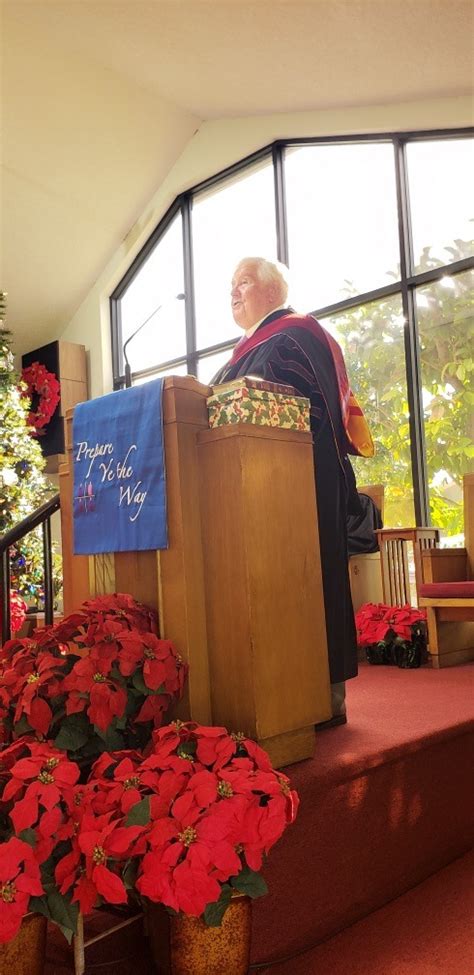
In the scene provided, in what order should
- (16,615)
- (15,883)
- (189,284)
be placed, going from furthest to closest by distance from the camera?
(189,284)
(16,615)
(15,883)

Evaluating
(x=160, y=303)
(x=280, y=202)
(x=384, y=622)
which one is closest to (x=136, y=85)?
(x=280, y=202)

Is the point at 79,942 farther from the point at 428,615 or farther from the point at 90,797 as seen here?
the point at 428,615

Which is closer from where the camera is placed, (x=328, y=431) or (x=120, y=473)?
(x=120, y=473)

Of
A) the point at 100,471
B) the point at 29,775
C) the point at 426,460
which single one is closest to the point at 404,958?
the point at 29,775

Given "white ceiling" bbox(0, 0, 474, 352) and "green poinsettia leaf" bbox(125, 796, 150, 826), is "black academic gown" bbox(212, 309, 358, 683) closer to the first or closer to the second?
"green poinsettia leaf" bbox(125, 796, 150, 826)

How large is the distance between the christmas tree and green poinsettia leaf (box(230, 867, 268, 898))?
4.69 meters

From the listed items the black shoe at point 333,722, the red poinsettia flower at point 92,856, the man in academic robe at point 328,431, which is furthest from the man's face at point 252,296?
the red poinsettia flower at point 92,856

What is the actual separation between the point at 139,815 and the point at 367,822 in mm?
752

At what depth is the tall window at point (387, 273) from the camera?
503cm

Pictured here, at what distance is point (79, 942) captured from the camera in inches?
47.8

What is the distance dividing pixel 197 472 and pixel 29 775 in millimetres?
740

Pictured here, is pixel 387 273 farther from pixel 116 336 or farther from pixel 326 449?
Answer: pixel 326 449

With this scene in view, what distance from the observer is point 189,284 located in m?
7.04

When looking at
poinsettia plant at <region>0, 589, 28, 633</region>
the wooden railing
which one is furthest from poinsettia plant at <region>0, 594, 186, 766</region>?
poinsettia plant at <region>0, 589, 28, 633</region>
